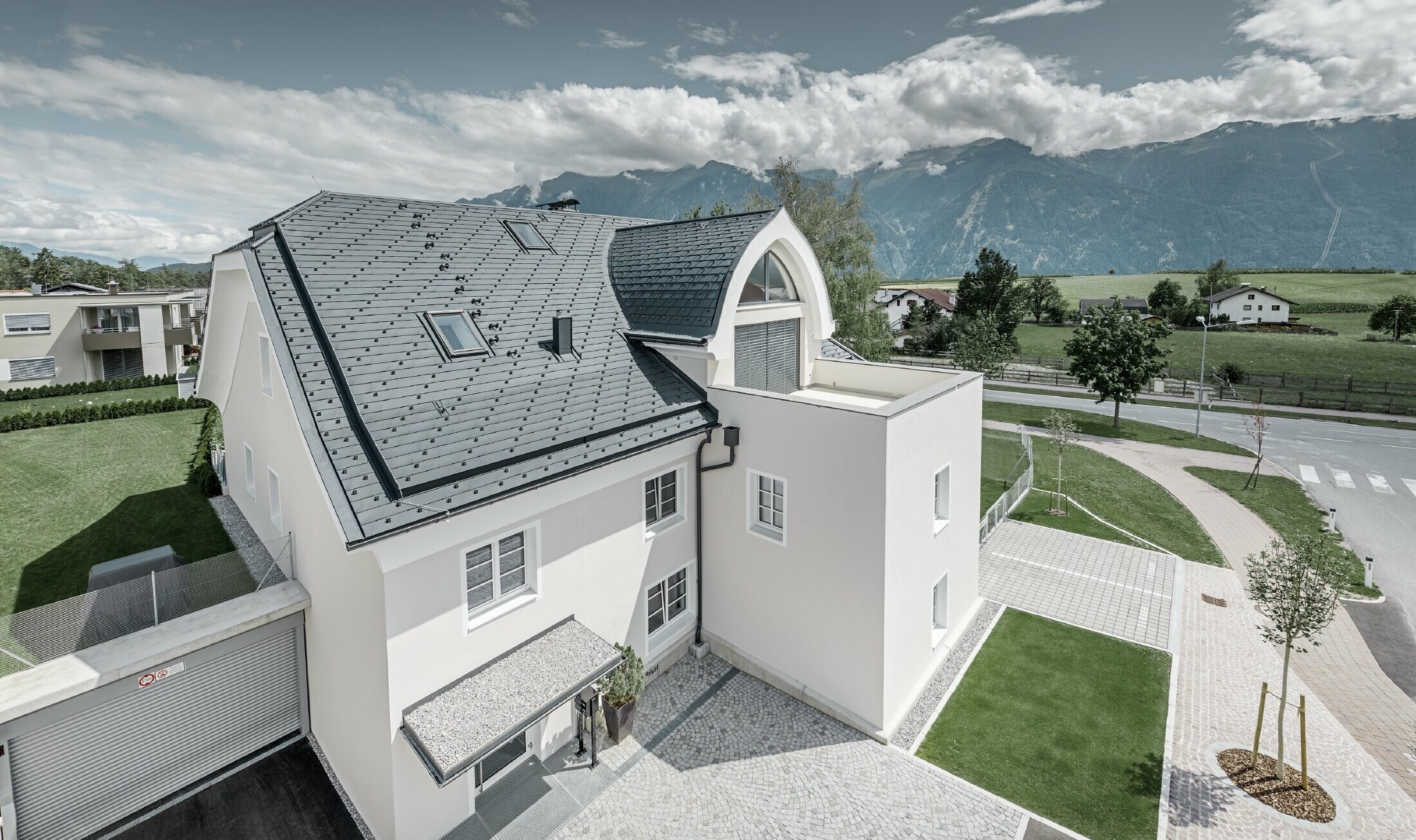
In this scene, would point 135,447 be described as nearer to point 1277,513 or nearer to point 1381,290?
point 1277,513

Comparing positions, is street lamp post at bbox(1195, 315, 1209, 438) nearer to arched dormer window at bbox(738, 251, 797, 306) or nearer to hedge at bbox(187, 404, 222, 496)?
arched dormer window at bbox(738, 251, 797, 306)

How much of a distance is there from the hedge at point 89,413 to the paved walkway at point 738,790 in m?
27.8

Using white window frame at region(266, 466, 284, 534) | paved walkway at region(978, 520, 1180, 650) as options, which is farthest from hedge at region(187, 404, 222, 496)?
paved walkway at region(978, 520, 1180, 650)

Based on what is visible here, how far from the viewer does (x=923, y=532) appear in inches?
507

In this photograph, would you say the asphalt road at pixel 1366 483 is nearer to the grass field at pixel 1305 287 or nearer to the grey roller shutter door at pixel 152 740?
the grey roller shutter door at pixel 152 740

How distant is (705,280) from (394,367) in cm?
688

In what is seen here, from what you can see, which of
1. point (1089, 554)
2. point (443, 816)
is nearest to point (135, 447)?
point (443, 816)

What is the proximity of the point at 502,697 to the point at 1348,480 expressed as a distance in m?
37.1

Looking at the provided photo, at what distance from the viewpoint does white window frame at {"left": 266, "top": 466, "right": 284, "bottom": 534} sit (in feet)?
38.9

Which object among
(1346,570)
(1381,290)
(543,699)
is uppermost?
(1381,290)

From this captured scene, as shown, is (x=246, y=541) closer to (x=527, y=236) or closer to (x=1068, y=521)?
(x=527, y=236)

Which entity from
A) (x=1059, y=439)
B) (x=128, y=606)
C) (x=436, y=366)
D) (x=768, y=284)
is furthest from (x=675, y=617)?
(x=1059, y=439)

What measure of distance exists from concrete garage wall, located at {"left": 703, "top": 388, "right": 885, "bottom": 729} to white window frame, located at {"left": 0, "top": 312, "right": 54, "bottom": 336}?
51.7 meters

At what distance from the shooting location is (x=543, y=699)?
9469mm
